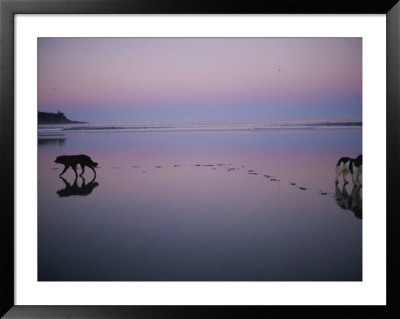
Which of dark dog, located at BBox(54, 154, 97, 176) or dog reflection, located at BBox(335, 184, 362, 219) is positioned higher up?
dark dog, located at BBox(54, 154, 97, 176)

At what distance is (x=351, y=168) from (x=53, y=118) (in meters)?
1.12

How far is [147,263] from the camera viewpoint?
1.57 metres

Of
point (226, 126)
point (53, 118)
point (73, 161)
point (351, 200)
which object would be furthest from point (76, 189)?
point (351, 200)

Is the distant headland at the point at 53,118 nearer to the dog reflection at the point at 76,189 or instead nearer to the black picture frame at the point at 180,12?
the black picture frame at the point at 180,12

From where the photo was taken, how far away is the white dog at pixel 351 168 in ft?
4.91

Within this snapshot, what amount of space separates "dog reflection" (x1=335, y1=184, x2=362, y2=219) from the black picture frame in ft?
0.34

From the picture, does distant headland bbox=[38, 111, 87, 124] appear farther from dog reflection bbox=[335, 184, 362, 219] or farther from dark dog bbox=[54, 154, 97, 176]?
dog reflection bbox=[335, 184, 362, 219]

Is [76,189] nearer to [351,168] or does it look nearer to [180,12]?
[180,12]

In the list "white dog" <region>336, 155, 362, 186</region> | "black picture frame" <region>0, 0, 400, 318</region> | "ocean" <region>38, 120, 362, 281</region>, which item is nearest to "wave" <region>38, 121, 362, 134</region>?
"ocean" <region>38, 120, 362, 281</region>

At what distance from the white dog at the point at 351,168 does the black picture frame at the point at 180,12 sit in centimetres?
10

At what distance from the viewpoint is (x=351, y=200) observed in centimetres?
154

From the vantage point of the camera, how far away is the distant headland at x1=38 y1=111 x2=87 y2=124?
1.52m

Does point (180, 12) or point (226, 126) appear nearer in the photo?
point (180, 12)

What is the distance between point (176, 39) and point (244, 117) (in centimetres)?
39
